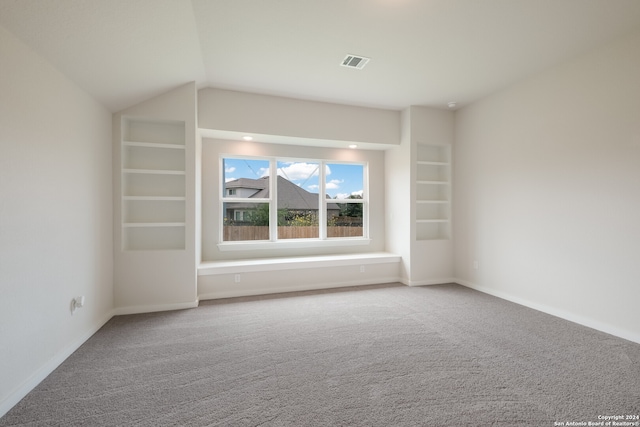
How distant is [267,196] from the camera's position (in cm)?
453

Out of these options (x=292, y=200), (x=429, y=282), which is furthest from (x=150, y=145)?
Answer: (x=429, y=282)

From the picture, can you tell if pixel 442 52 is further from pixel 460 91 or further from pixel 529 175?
pixel 529 175

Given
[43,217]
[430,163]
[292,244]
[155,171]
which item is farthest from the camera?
[292,244]

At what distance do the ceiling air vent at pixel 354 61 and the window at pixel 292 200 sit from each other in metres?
1.90

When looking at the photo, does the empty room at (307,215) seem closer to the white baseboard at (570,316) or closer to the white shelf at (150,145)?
the white baseboard at (570,316)

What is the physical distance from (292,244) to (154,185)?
6.97 feet

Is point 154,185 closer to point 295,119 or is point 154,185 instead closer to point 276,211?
point 276,211

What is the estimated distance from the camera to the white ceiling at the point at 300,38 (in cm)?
201

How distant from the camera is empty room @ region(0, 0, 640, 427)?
1.76m

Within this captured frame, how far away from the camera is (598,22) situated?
234 centimetres

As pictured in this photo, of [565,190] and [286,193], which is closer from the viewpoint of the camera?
[565,190]

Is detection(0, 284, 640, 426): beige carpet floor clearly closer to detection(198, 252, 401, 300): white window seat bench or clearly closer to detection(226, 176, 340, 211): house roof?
detection(198, 252, 401, 300): white window seat bench

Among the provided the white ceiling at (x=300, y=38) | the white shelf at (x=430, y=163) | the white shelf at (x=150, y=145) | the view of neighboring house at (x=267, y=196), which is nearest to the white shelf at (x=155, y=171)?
the white shelf at (x=150, y=145)

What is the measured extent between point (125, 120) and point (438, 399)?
407 centimetres
